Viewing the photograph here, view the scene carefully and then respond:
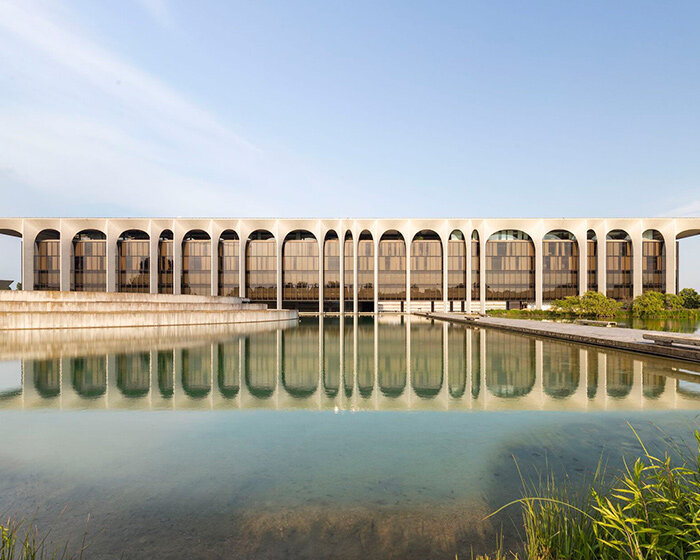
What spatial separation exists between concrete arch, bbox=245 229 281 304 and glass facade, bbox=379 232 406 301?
17.3m

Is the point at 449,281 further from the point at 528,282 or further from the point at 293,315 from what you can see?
the point at 293,315

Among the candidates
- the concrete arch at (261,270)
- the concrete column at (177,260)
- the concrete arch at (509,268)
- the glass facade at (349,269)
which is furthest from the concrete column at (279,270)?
the concrete arch at (509,268)

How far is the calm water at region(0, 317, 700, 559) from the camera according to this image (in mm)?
3816

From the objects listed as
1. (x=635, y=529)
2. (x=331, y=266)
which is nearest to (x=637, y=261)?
(x=331, y=266)

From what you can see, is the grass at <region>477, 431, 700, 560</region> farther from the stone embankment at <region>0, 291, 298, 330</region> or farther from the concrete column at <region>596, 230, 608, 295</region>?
the concrete column at <region>596, 230, 608, 295</region>

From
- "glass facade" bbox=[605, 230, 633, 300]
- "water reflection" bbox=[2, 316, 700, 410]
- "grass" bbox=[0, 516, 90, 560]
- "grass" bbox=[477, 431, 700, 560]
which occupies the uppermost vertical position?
"glass facade" bbox=[605, 230, 633, 300]

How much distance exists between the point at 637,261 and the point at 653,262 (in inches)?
168

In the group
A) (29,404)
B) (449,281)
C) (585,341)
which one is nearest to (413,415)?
(29,404)

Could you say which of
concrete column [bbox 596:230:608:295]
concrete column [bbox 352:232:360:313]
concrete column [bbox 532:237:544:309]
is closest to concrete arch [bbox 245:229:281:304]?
concrete column [bbox 352:232:360:313]

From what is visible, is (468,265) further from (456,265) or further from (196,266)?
(196,266)

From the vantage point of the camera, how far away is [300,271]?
212ft

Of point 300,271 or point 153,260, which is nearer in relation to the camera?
point 153,260

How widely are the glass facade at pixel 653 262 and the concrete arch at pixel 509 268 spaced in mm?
16606

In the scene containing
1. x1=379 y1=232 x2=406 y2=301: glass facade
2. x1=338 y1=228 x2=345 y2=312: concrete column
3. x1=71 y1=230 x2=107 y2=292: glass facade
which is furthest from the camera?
x1=379 y1=232 x2=406 y2=301: glass facade
